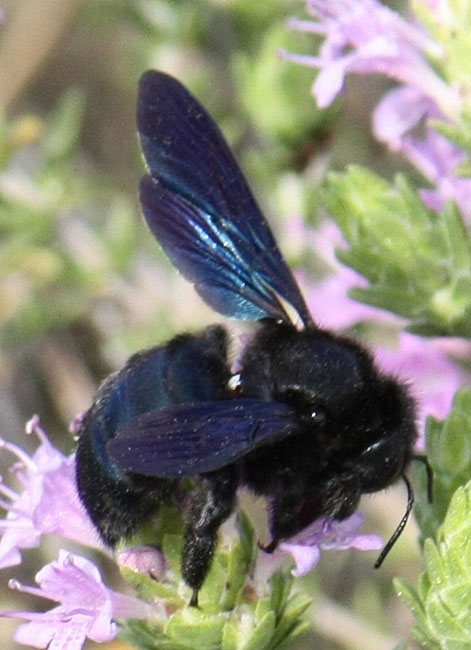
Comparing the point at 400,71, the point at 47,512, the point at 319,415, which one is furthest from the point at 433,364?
the point at 47,512

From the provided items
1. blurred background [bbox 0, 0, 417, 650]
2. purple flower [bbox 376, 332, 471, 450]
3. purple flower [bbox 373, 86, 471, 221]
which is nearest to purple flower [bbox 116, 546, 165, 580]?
purple flower [bbox 376, 332, 471, 450]

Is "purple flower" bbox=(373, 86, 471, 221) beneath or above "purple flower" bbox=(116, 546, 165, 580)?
above

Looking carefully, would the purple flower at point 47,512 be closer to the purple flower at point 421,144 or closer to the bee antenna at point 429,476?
the bee antenna at point 429,476

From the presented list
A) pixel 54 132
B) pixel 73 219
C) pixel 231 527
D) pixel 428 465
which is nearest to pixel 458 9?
pixel 428 465

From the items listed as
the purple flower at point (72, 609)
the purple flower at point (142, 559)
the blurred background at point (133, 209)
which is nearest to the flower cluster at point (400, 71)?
the blurred background at point (133, 209)

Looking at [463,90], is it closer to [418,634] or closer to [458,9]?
A: [458,9]

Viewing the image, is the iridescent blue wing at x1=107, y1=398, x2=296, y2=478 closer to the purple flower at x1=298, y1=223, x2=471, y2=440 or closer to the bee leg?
the bee leg
